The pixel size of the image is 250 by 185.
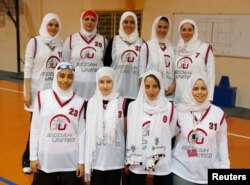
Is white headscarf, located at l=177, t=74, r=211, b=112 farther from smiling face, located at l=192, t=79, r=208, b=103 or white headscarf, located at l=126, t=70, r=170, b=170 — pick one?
white headscarf, located at l=126, t=70, r=170, b=170

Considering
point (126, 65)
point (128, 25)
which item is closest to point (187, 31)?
point (128, 25)

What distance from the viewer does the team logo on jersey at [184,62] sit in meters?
→ 3.26

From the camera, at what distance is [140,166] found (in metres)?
2.54

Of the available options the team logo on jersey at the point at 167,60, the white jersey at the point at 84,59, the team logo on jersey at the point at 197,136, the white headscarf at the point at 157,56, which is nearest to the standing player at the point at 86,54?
the white jersey at the point at 84,59

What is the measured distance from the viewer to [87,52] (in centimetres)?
338

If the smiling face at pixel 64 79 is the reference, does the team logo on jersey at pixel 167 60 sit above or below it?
above

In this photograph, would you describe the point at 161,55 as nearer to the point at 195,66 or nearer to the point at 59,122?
the point at 195,66

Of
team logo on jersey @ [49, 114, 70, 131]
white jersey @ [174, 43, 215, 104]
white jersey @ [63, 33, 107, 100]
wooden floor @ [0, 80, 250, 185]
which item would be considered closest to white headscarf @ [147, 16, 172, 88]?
white jersey @ [174, 43, 215, 104]

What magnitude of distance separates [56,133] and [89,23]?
1357 mm

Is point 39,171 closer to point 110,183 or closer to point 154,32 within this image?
point 110,183

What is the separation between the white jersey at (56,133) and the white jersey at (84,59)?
32.6 inches

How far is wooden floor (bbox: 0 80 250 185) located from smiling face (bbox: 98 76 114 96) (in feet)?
4.67

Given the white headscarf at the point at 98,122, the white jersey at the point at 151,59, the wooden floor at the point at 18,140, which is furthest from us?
the wooden floor at the point at 18,140

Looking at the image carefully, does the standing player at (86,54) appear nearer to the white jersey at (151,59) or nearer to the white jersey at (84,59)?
the white jersey at (84,59)
